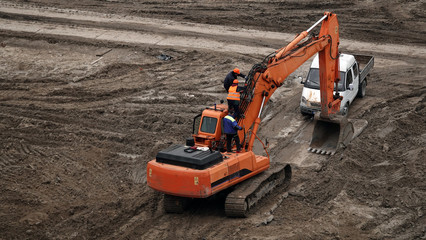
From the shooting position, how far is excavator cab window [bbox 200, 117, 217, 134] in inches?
573

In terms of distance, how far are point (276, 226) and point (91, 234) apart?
4.14 meters

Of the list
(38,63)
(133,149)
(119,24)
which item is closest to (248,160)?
(133,149)

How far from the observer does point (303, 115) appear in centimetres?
2131

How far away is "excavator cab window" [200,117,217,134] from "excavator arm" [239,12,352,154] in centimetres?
67

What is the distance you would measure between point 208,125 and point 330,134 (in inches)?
216

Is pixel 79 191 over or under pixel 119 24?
under

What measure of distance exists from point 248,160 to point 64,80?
502 inches

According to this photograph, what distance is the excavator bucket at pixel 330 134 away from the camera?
1802 centimetres

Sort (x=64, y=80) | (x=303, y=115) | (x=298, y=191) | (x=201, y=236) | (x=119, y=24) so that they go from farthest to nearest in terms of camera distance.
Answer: (x=119, y=24) → (x=64, y=80) → (x=303, y=115) → (x=298, y=191) → (x=201, y=236)

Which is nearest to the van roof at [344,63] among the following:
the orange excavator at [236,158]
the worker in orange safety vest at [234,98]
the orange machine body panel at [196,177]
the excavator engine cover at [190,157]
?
the orange excavator at [236,158]

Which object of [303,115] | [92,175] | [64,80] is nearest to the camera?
[92,175]

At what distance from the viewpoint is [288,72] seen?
1576 centimetres

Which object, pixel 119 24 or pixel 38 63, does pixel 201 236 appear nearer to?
pixel 38 63

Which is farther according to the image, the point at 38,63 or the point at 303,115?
the point at 38,63
